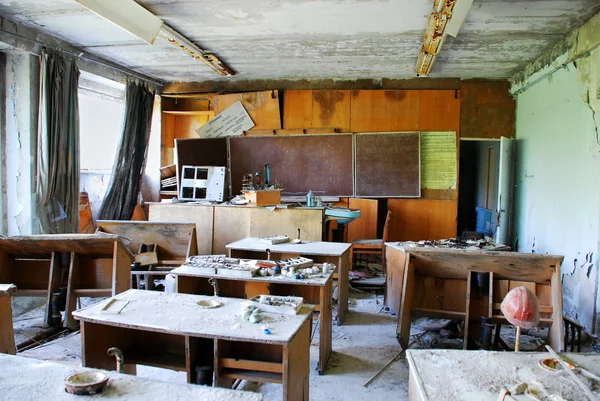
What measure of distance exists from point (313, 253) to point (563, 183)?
3028 millimetres

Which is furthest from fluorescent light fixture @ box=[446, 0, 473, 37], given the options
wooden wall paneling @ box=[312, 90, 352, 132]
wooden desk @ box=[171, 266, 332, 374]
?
wooden wall paneling @ box=[312, 90, 352, 132]

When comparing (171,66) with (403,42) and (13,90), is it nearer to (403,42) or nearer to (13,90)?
(13,90)

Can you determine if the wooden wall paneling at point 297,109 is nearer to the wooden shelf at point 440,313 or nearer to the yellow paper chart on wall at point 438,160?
the yellow paper chart on wall at point 438,160

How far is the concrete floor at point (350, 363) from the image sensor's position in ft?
8.91

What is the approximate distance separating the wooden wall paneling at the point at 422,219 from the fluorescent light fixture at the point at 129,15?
13.6 ft

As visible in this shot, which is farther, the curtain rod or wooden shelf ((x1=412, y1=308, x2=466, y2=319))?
the curtain rod

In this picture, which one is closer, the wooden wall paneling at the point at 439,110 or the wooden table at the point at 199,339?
the wooden table at the point at 199,339

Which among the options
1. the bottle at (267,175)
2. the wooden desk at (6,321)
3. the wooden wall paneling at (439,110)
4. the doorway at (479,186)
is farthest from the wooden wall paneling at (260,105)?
the wooden desk at (6,321)

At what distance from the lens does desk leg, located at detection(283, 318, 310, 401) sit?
1890 mm

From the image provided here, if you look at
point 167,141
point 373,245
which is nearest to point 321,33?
point 373,245

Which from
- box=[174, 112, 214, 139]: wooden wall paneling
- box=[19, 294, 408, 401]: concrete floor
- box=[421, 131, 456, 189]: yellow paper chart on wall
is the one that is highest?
box=[174, 112, 214, 139]: wooden wall paneling

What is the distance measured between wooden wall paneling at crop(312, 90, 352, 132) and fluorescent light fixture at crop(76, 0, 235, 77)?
2279 millimetres

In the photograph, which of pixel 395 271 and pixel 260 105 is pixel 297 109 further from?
pixel 395 271

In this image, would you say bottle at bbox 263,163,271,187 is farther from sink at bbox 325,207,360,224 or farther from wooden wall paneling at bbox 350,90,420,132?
wooden wall paneling at bbox 350,90,420,132
